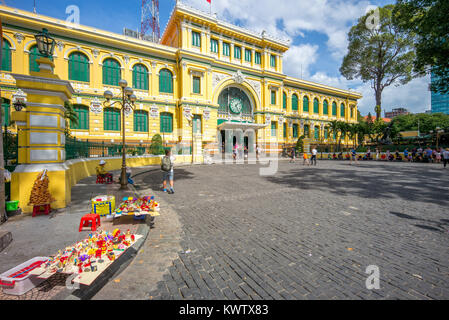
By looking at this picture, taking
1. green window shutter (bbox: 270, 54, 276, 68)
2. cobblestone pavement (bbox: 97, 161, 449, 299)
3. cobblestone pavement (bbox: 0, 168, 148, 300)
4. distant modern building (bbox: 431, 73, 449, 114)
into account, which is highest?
distant modern building (bbox: 431, 73, 449, 114)

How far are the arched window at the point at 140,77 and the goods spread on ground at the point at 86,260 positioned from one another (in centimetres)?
2527

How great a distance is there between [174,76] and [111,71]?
7219mm

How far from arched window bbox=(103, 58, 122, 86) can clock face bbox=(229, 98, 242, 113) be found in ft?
48.7

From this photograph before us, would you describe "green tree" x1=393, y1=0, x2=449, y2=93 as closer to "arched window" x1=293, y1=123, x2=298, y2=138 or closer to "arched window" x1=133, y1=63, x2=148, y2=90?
"arched window" x1=293, y1=123, x2=298, y2=138

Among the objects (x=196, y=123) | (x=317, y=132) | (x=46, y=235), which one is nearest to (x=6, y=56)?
(x=196, y=123)

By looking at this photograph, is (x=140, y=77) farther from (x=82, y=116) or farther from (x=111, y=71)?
(x=82, y=116)

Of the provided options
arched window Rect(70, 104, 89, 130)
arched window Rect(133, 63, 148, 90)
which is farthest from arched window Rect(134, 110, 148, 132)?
arched window Rect(70, 104, 89, 130)

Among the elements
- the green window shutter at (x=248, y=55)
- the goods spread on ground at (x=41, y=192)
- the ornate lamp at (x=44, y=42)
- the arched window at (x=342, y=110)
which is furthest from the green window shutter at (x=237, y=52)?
the goods spread on ground at (x=41, y=192)

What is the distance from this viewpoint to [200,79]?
2652 cm

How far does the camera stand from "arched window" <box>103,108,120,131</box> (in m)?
23.0

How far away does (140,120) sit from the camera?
80.8ft

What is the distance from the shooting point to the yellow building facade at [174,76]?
67.2ft

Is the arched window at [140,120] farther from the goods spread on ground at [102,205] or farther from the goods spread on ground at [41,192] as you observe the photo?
the goods spread on ground at [102,205]
